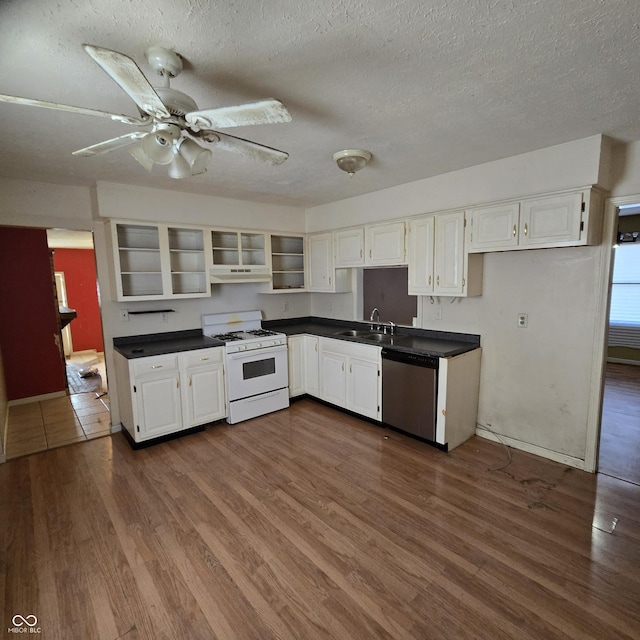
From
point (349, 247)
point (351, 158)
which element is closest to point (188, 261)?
point (349, 247)

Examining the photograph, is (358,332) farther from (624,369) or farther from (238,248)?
(624,369)

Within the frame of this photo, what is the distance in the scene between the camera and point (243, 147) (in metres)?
1.83

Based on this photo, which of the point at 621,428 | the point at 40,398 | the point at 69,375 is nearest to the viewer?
the point at 621,428

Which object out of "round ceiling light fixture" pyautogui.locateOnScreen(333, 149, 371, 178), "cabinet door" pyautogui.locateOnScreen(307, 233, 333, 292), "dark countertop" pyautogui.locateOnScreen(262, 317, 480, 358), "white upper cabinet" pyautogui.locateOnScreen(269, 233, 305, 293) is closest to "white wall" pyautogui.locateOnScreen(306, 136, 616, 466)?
"dark countertop" pyautogui.locateOnScreen(262, 317, 480, 358)

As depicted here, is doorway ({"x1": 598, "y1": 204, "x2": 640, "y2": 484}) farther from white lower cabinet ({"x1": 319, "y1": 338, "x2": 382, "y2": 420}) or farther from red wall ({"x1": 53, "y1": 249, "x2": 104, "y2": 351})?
red wall ({"x1": 53, "y1": 249, "x2": 104, "y2": 351})

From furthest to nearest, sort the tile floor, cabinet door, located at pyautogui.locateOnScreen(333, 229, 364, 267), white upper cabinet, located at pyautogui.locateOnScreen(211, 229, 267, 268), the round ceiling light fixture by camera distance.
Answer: white upper cabinet, located at pyautogui.locateOnScreen(211, 229, 267, 268), cabinet door, located at pyautogui.locateOnScreen(333, 229, 364, 267), the tile floor, the round ceiling light fixture

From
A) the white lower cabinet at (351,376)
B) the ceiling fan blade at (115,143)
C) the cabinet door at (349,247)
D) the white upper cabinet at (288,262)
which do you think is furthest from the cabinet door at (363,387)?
the ceiling fan blade at (115,143)

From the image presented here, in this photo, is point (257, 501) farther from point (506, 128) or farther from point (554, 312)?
point (506, 128)

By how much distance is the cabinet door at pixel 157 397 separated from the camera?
327cm

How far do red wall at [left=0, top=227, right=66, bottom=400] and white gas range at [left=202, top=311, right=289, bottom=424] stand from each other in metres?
2.39

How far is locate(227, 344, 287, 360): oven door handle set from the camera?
3.77 meters

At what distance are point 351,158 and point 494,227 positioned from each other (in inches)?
51.2

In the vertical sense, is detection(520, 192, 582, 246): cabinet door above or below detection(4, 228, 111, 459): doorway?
above

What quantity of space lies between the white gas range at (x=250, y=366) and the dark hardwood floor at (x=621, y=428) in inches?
122
